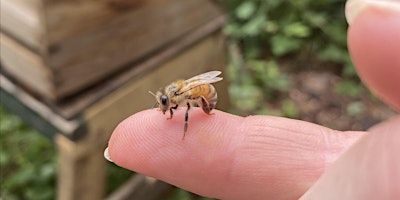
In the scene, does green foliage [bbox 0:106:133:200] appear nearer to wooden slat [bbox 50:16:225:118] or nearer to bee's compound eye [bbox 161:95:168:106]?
wooden slat [bbox 50:16:225:118]

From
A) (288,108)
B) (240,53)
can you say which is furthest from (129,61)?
(240,53)

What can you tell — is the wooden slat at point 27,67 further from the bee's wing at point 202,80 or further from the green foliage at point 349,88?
the green foliage at point 349,88

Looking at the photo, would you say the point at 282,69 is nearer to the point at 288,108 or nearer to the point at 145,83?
the point at 288,108

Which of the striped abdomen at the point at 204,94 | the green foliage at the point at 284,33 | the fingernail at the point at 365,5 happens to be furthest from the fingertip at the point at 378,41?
the green foliage at the point at 284,33

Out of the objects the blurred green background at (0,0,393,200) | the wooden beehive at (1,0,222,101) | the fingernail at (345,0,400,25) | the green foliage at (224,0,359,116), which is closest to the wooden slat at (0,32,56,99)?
the wooden beehive at (1,0,222,101)

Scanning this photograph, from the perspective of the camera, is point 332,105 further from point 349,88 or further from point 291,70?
point 291,70

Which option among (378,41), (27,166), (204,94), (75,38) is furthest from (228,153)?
(27,166)

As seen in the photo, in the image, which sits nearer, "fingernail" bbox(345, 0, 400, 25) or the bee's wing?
"fingernail" bbox(345, 0, 400, 25)

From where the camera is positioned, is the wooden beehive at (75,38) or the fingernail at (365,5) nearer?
the fingernail at (365,5)
